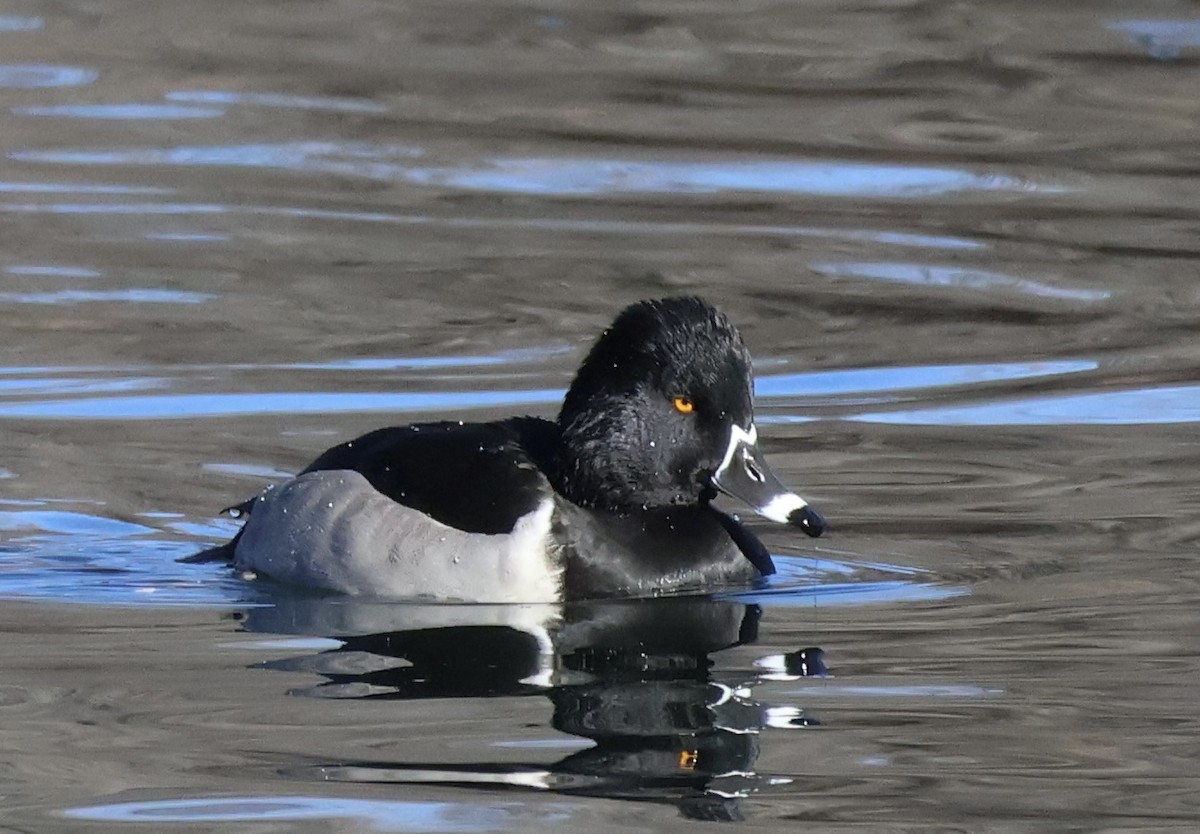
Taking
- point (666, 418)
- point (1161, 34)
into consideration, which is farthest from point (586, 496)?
point (1161, 34)

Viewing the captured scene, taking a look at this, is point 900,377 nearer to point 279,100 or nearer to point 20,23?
point 279,100

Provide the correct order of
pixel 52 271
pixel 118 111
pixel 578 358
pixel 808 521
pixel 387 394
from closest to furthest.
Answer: pixel 808 521, pixel 387 394, pixel 578 358, pixel 52 271, pixel 118 111

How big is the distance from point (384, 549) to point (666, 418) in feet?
3.08

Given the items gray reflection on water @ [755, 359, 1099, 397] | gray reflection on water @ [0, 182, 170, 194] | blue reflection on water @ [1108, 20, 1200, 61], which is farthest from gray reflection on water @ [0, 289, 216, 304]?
blue reflection on water @ [1108, 20, 1200, 61]

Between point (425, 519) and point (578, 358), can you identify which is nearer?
point (425, 519)

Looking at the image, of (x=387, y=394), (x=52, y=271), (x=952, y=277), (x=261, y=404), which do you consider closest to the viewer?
(x=261, y=404)

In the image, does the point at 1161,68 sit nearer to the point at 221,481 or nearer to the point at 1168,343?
the point at 1168,343

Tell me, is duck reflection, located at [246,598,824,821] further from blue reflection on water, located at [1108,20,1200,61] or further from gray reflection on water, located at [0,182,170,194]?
blue reflection on water, located at [1108,20,1200,61]

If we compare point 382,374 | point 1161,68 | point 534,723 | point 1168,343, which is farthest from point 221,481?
point 1161,68

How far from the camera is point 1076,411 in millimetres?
9938

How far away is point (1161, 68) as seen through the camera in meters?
17.3

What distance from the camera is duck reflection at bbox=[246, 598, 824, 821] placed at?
Result: 219 inches

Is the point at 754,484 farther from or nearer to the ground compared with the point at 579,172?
nearer to the ground

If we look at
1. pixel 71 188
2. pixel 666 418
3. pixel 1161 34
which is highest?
pixel 1161 34
